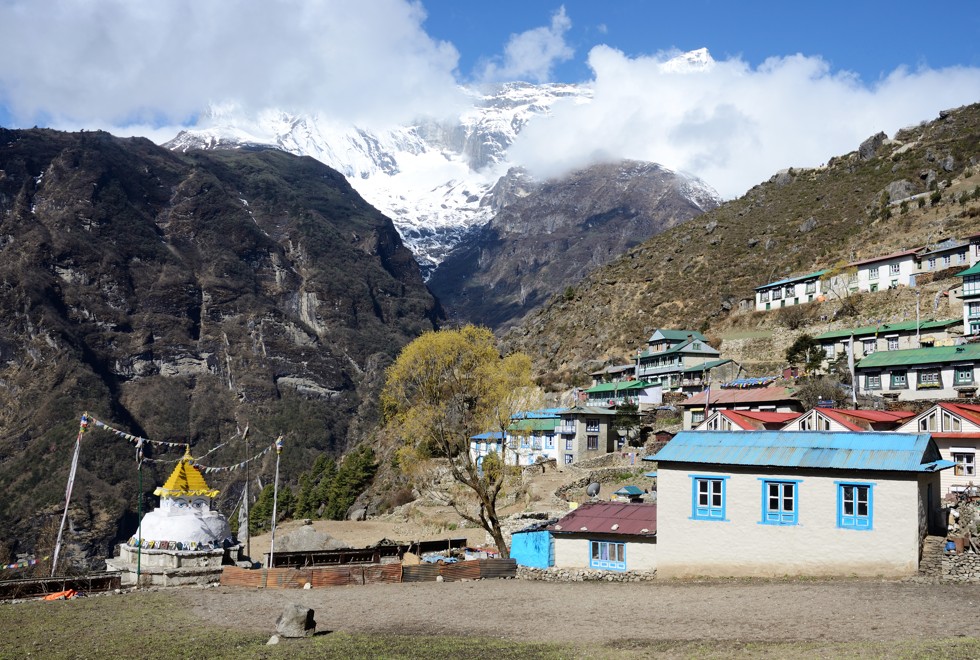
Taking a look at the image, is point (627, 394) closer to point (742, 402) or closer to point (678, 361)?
point (678, 361)

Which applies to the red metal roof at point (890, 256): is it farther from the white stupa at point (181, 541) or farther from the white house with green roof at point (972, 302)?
the white stupa at point (181, 541)

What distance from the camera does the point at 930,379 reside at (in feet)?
203

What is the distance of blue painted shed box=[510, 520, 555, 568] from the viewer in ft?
121

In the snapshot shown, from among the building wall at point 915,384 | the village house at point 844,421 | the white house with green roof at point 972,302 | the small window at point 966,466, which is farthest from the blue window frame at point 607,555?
the white house with green roof at point 972,302

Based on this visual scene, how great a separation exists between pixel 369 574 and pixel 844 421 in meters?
23.9

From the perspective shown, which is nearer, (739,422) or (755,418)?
(739,422)

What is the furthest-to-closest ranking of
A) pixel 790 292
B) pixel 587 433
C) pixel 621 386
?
pixel 790 292 < pixel 621 386 < pixel 587 433

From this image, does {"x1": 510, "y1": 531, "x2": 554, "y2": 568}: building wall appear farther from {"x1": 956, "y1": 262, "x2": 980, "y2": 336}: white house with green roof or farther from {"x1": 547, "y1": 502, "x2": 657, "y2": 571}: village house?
{"x1": 956, "y1": 262, "x2": 980, "y2": 336}: white house with green roof

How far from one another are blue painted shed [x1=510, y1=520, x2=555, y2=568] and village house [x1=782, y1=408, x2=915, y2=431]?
46.9 feet

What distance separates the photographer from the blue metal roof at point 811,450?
29.8 m

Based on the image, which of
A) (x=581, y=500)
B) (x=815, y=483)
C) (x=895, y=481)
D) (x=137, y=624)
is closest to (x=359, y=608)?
(x=137, y=624)

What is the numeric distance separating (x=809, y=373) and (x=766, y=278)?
4603cm

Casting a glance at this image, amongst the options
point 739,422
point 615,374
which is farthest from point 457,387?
point 615,374

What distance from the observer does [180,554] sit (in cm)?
4500
